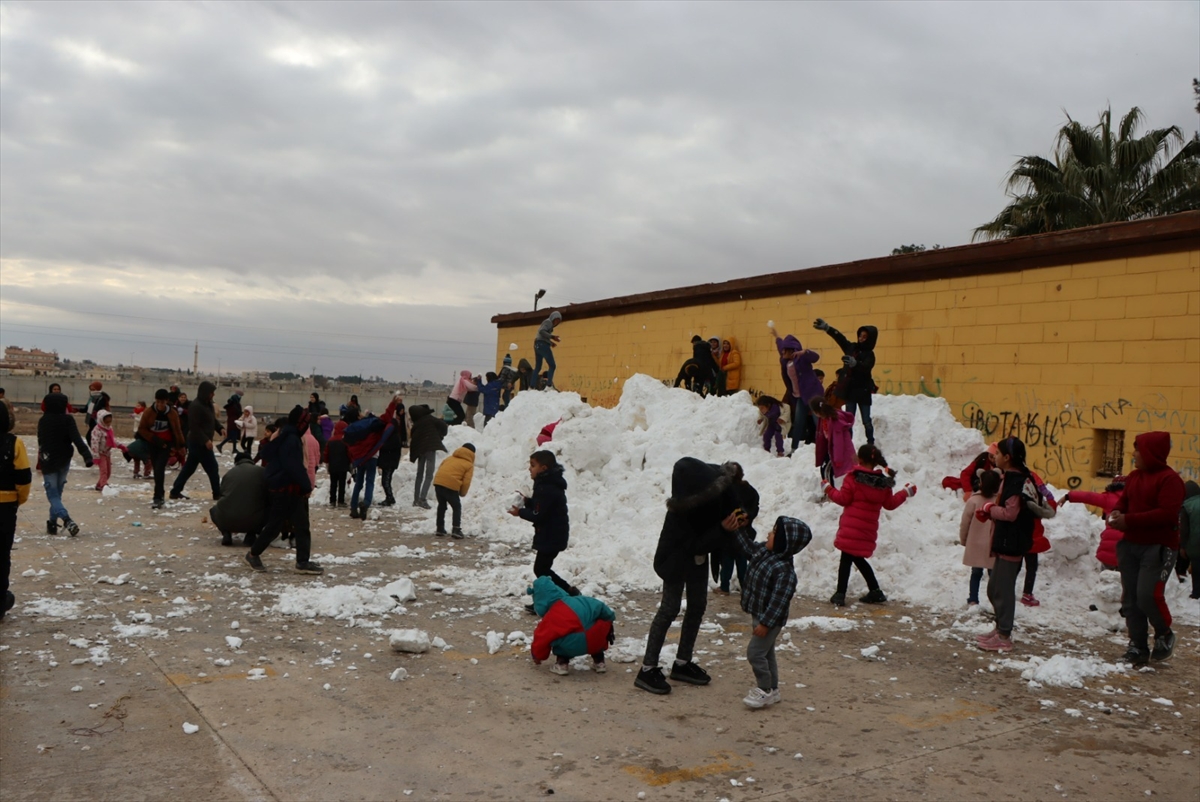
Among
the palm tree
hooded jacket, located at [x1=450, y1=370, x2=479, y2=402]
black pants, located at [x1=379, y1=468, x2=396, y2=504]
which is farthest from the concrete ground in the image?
the palm tree

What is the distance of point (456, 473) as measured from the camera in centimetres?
1207

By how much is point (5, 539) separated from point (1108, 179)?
26.2 metres

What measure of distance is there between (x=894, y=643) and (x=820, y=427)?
12.7ft

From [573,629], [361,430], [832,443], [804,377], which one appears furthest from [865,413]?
[361,430]

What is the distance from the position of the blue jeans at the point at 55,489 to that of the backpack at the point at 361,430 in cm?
396

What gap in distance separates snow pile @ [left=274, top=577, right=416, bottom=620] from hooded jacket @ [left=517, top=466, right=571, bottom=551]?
1314 mm

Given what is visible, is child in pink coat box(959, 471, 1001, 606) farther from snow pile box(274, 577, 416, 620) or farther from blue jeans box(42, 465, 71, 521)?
blue jeans box(42, 465, 71, 521)

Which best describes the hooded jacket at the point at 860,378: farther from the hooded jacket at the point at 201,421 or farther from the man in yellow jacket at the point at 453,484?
the hooded jacket at the point at 201,421

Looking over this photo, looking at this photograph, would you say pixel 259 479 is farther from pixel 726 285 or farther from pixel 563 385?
pixel 563 385

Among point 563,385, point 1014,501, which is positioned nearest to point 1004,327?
point 1014,501

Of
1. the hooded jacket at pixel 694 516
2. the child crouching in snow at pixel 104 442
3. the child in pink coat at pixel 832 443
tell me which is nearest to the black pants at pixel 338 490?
the child crouching in snow at pixel 104 442

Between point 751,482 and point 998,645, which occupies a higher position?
point 751,482

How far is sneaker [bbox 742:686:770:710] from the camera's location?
560 centimetres

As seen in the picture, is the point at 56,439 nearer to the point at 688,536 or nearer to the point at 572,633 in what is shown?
the point at 572,633
